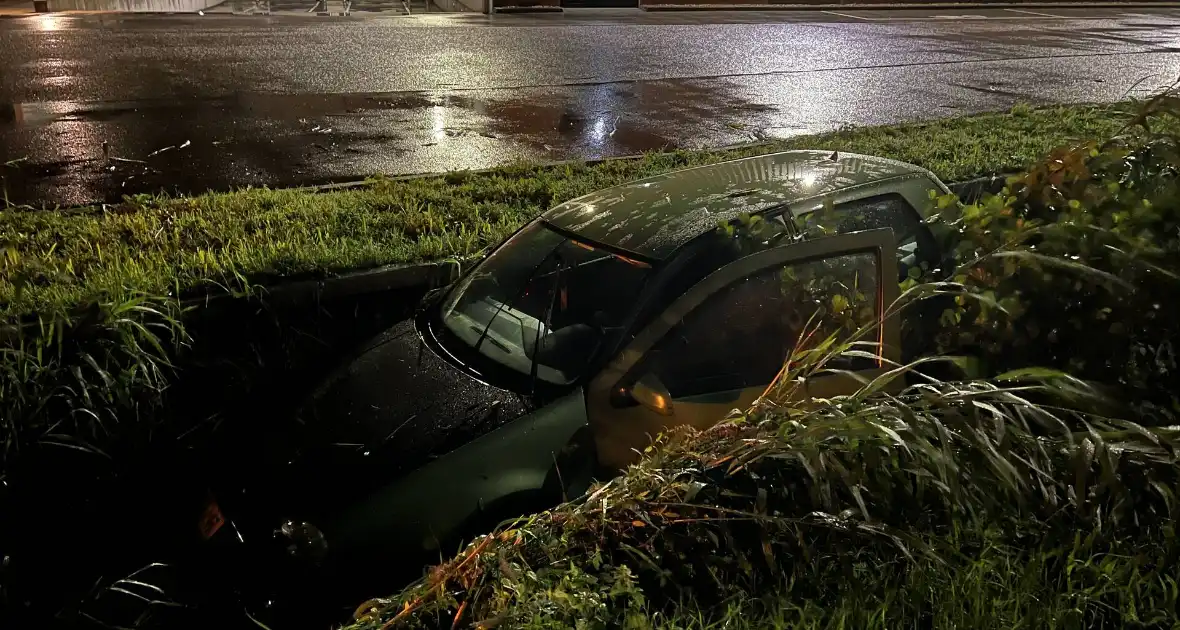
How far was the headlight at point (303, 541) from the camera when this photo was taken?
2990 mm

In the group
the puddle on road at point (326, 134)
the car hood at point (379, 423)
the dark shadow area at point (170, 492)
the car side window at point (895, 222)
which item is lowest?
the dark shadow area at point (170, 492)

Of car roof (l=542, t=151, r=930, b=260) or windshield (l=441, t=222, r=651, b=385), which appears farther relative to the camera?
car roof (l=542, t=151, r=930, b=260)

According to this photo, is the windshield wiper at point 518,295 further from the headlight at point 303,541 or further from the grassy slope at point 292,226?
the grassy slope at point 292,226

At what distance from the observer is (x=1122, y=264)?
103 inches

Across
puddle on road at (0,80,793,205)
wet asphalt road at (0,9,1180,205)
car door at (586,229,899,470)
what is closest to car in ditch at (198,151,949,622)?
car door at (586,229,899,470)

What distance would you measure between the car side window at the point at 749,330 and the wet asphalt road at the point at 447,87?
3657mm

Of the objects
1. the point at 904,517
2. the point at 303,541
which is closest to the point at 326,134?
the point at 303,541

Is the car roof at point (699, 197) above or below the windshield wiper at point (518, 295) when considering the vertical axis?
above

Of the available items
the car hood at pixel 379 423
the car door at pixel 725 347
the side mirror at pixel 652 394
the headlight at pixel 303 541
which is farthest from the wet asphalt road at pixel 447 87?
the headlight at pixel 303 541

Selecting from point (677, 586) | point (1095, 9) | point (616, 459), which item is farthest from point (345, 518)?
point (1095, 9)

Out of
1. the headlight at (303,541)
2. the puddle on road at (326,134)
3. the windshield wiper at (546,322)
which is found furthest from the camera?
the puddle on road at (326,134)

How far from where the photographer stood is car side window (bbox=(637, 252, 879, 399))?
329 centimetres

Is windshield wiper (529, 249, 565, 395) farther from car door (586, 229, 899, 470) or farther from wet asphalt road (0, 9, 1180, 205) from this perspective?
wet asphalt road (0, 9, 1180, 205)

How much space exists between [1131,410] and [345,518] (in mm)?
2386
